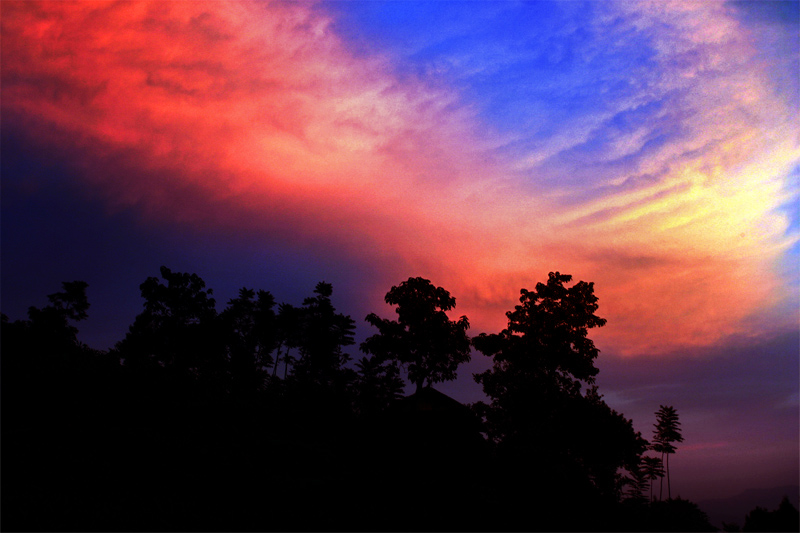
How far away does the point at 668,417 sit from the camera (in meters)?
72.7

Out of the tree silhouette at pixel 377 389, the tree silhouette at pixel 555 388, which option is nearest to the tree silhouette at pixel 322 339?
the tree silhouette at pixel 377 389

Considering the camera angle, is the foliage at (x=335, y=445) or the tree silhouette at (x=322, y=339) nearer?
the foliage at (x=335, y=445)

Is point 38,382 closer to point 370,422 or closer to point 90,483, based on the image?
point 90,483

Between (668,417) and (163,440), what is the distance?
74.1 metres

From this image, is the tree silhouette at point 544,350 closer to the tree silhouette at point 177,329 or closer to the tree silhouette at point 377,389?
the tree silhouette at point 377,389

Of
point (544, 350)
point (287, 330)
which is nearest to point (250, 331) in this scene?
point (287, 330)

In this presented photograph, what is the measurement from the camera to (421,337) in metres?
44.3

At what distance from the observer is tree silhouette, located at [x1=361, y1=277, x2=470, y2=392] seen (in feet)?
146

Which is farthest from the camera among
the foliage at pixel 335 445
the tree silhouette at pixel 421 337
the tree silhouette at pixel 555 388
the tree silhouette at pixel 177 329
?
the tree silhouette at pixel 177 329

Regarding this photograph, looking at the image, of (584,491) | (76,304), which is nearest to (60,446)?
(584,491)

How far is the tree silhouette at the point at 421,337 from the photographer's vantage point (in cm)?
4453

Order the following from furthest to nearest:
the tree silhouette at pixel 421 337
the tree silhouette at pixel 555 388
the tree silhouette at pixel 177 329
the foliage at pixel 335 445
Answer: the tree silhouette at pixel 177 329
the tree silhouette at pixel 421 337
the tree silhouette at pixel 555 388
the foliage at pixel 335 445

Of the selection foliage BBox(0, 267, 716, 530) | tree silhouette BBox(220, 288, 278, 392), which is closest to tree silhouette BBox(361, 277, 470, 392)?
foliage BBox(0, 267, 716, 530)

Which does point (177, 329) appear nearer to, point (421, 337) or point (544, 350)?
point (421, 337)
